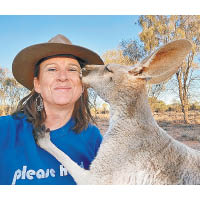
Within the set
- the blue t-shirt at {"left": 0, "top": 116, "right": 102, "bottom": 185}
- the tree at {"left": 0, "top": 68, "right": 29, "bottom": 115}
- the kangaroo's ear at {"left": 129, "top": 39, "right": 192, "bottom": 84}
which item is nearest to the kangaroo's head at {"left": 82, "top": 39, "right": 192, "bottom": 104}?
the kangaroo's ear at {"left": 129, "top": 39, "right": 192, "bottom": 84}

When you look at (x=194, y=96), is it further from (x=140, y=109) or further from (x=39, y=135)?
(x=39, y=135)

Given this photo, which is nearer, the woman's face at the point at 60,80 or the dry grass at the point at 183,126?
the woman's face at the point at 60,80

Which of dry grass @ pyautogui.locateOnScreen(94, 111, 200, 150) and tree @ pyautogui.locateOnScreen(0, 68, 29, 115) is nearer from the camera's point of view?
tree @ pyautogui.locateOnScreen(0, 68, 29, 115)

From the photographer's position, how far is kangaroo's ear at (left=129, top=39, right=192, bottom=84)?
5.54 feet

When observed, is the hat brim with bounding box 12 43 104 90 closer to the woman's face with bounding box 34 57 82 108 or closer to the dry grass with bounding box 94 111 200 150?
the woman's face with bounding box 34 57 82 108

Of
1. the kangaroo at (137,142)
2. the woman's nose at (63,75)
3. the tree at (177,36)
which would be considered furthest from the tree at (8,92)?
the tree at (177,36)

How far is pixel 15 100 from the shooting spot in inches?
120

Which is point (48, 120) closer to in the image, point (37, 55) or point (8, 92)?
point (37, 55)

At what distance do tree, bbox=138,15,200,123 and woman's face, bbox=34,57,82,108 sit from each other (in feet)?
5.66

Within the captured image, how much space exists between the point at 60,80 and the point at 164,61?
91cm

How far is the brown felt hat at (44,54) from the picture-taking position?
209 cm

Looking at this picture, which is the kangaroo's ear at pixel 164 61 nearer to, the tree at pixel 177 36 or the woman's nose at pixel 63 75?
the woman's nose at pixel 63 75

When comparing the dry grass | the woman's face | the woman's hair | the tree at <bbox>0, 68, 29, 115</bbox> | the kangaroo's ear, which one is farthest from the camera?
the dry grass

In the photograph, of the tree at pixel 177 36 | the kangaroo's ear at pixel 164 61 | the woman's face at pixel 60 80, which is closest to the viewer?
the kangaroo's ear at pixel 164 61
